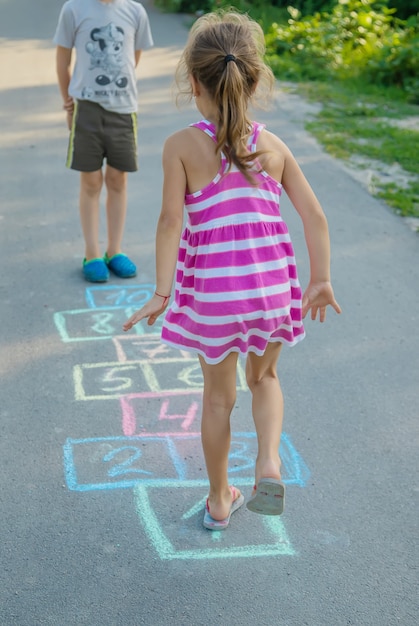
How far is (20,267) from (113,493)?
230cm

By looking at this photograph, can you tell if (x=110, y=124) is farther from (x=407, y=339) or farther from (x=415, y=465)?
(x=415, y=465)

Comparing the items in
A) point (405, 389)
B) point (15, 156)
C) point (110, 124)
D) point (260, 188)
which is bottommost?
point (15, 156)

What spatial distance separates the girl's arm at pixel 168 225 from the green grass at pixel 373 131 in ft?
12.0

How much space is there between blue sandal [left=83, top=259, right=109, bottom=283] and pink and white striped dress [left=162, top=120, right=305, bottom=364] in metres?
2.19

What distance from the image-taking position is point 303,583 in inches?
103

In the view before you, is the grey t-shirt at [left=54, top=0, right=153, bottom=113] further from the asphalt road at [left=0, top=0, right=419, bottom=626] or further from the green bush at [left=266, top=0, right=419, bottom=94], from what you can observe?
the green bush at [left=266, top=0, right=419, bottom=94]

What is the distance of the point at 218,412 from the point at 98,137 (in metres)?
2.39

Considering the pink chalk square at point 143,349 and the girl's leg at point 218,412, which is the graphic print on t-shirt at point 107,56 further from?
the girl's leg at point 218,412

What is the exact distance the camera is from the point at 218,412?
270cm

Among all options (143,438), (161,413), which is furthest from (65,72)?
(143,438)

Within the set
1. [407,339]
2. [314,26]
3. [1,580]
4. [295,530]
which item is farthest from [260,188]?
[314,26]

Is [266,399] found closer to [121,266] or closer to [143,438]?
[143,438]

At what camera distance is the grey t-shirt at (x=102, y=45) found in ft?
14.6

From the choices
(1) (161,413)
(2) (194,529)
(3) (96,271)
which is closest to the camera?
(2) (194,529)
